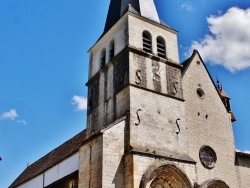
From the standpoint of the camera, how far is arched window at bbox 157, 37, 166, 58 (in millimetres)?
18261

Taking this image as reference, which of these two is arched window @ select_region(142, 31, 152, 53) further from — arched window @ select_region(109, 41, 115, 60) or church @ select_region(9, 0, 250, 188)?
arched window @ select_region(109, 41, 115, 60)

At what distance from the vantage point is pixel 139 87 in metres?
16.2

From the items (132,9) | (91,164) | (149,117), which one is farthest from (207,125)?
(132,9)

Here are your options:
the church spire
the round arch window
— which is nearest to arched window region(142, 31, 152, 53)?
the church spire

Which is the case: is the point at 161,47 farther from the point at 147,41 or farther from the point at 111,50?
the point at 111,50

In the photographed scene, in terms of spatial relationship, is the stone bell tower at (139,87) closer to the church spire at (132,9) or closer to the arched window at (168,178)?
the church spire at (132,9)

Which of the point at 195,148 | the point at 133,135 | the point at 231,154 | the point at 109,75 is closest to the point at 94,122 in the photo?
the point at 109,75

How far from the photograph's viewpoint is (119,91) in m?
16.6

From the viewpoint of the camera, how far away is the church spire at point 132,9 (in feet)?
61.5

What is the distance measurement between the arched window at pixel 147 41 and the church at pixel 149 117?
0.05 m

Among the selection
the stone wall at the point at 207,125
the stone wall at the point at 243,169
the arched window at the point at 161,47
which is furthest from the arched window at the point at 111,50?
the stone wall at the point at 243,169

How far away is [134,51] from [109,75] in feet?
6.65

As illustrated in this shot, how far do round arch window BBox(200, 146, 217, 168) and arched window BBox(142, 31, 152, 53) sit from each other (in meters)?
5.74

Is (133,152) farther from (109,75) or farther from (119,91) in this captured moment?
(109,75)
